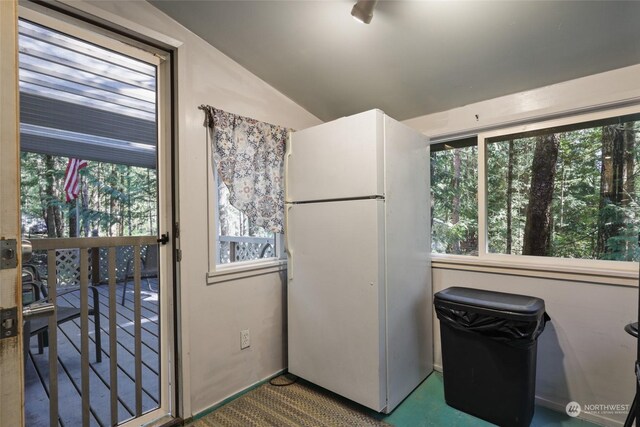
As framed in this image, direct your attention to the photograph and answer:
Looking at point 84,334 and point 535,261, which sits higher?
point 535,261

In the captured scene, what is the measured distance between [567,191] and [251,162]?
2.06m

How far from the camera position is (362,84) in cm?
209

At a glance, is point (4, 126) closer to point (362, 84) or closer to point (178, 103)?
point (178, 103)

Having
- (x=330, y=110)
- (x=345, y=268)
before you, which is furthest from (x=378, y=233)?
(x=330, y=110)

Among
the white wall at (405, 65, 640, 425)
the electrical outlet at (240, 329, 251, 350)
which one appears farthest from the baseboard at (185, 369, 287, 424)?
the white wall at (405, 65, 640, 425)

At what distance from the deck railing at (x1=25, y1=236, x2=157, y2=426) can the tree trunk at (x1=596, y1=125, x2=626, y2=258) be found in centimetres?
265

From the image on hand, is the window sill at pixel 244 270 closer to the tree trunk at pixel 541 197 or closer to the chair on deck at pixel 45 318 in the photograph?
the chair on deck at pixel 45 318

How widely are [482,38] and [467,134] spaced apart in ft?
2.47

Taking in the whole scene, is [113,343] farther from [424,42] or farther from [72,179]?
[424,42]

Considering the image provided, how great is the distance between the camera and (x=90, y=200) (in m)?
1.62

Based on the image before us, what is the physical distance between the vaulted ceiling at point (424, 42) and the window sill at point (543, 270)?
3.65ft

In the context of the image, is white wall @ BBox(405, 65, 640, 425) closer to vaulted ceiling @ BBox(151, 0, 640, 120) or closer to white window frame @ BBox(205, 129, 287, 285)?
vaulted ceiling @ BBox(151, 0, 640, 120)

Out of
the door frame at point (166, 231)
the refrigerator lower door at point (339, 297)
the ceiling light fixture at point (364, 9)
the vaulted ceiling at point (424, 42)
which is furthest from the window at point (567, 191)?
the door frame at point (166, 231)

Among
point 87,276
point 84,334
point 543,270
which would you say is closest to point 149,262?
point 87,276
